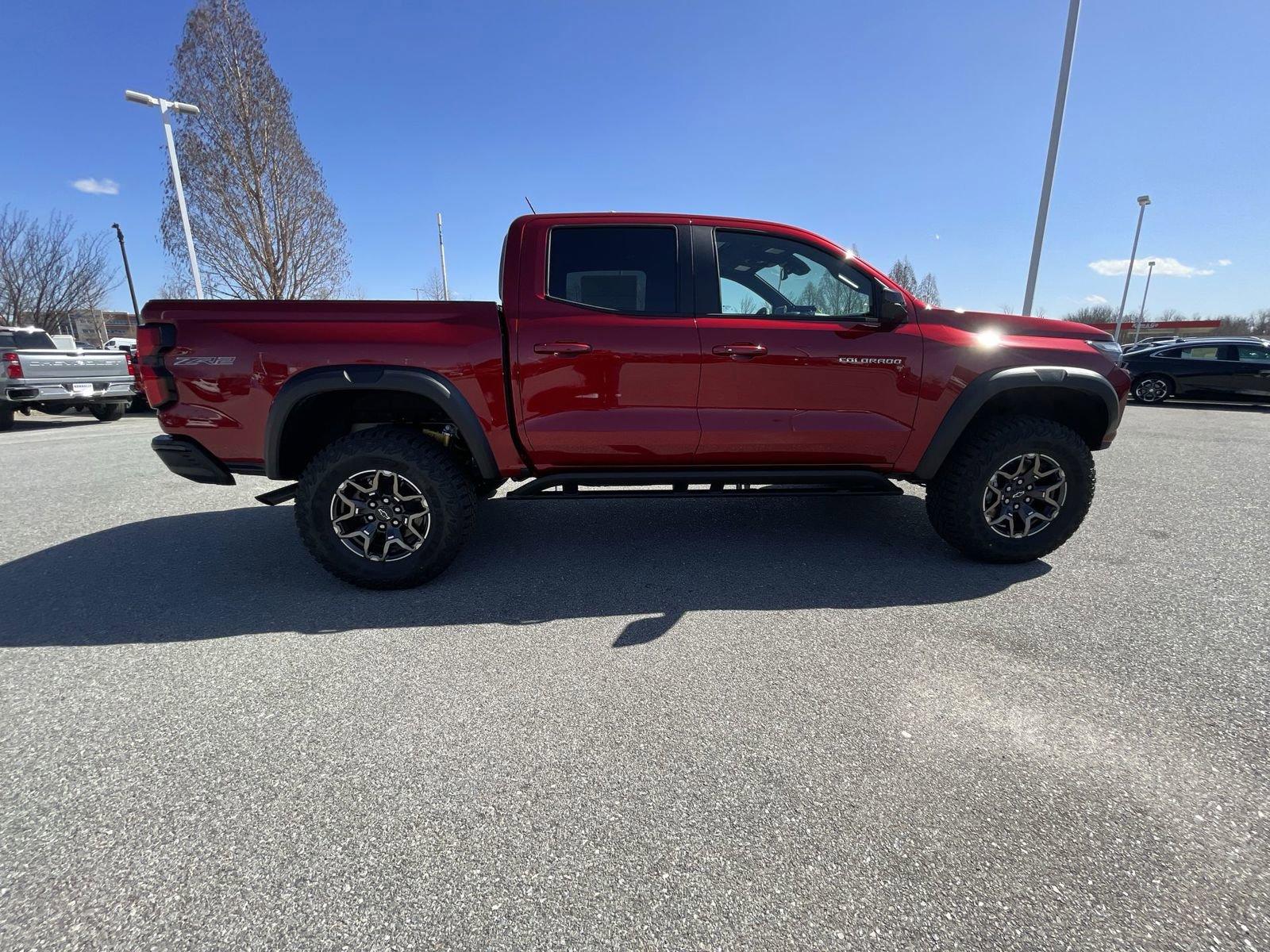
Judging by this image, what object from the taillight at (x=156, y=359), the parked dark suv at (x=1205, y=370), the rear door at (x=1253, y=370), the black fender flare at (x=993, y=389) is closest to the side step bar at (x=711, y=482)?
the black fender flare at (x=993, y=389)

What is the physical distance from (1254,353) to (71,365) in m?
22.8

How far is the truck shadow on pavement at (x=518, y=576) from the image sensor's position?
2961mm

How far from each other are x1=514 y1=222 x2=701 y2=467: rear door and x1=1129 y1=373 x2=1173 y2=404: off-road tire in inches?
603

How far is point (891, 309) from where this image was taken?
3260mm

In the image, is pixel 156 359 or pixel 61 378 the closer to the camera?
pixel 156 359

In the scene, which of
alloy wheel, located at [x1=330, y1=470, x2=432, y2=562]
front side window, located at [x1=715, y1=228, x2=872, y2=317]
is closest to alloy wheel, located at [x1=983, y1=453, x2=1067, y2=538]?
front side window, located at [x1=715, y1=228, x2=872, y2=317]

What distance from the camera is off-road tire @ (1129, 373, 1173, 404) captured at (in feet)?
43.8

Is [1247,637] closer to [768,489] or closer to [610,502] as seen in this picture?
[768,489]

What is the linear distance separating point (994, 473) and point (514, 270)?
3066 millimetres

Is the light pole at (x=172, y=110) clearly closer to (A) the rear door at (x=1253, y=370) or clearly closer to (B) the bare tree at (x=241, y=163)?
(B) the bare tree at (x=241, y=163)

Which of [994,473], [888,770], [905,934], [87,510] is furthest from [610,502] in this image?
[87,510]

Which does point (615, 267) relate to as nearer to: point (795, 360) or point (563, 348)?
point (563, 348)

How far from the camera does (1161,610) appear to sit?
3.00m

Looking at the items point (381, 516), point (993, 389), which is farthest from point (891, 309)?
point (381, 516)
